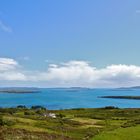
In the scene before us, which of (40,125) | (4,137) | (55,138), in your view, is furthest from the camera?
(40,125)

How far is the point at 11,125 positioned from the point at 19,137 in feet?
42.7

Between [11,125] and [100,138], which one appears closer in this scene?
[100,138]

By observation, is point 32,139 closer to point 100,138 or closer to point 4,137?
point 4,137

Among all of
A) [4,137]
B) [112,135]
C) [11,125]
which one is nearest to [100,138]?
[112,135]

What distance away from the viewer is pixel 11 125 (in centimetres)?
4662

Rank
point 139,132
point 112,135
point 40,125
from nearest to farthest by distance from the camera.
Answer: point 112,135 < point 139,132 < point 40,125

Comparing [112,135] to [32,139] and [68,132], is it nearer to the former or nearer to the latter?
[68,132]

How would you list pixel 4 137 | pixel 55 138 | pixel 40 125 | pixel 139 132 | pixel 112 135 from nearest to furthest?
pixel 4 137 < pixel 55 138 < pixel 112 135 < pixel 139 132 < pixel 40 125

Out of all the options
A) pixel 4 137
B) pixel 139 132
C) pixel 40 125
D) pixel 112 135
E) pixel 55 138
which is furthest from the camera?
pixel 40 125

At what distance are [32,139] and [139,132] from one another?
16.6 meters

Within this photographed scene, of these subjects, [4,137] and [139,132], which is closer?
[4,137]

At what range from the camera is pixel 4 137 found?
32.8 m

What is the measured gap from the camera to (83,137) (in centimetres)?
4206

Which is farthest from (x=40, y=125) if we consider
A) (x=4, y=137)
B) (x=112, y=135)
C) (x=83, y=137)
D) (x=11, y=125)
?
(x=4, y=137)
